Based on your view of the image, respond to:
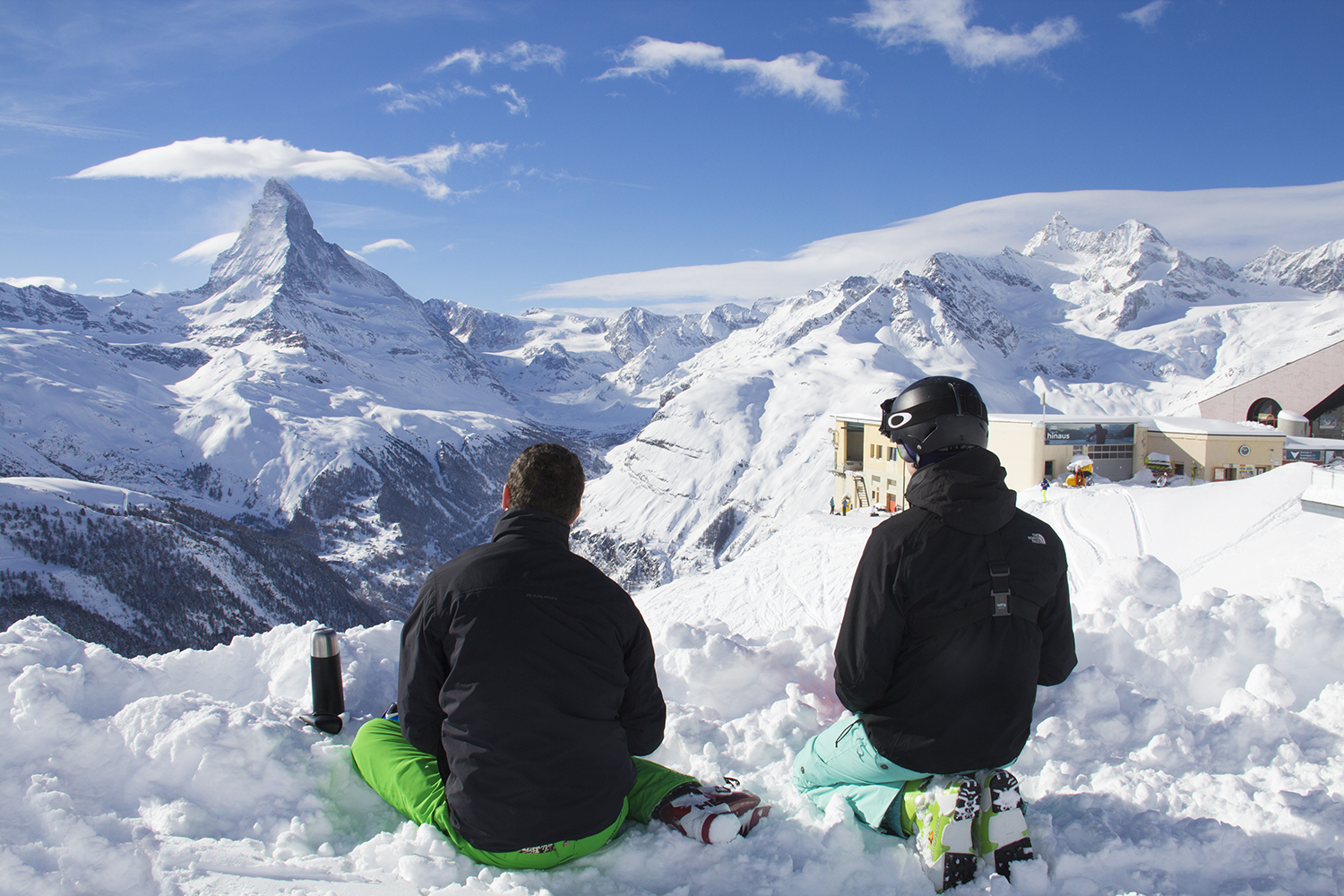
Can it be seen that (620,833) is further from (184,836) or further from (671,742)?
(184,836)

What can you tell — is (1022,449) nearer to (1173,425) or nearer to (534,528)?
(1173,425)

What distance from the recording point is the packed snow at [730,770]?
134 inches

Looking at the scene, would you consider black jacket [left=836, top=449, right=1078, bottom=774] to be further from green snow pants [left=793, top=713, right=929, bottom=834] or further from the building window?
the building window

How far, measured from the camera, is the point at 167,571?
90938mm

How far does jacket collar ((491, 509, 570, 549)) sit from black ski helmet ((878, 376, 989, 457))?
1704mm

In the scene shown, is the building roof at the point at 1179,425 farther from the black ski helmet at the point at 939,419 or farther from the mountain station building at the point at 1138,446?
the black ski helmet at the point at 939,419

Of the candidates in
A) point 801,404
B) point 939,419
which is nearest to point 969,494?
point 939,419

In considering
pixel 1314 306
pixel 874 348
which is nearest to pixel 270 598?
pixel 874 348

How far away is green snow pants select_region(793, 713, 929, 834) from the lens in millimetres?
3766

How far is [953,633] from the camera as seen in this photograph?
3367 mm

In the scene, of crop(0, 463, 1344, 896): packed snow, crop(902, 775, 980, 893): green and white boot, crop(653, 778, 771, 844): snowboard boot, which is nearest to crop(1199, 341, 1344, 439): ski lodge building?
crop(0, 463, 1344, 896): packed snow

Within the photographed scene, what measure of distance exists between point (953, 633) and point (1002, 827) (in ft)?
3.26

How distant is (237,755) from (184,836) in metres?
0.54

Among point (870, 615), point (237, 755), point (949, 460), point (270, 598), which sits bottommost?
point (270, 598)
